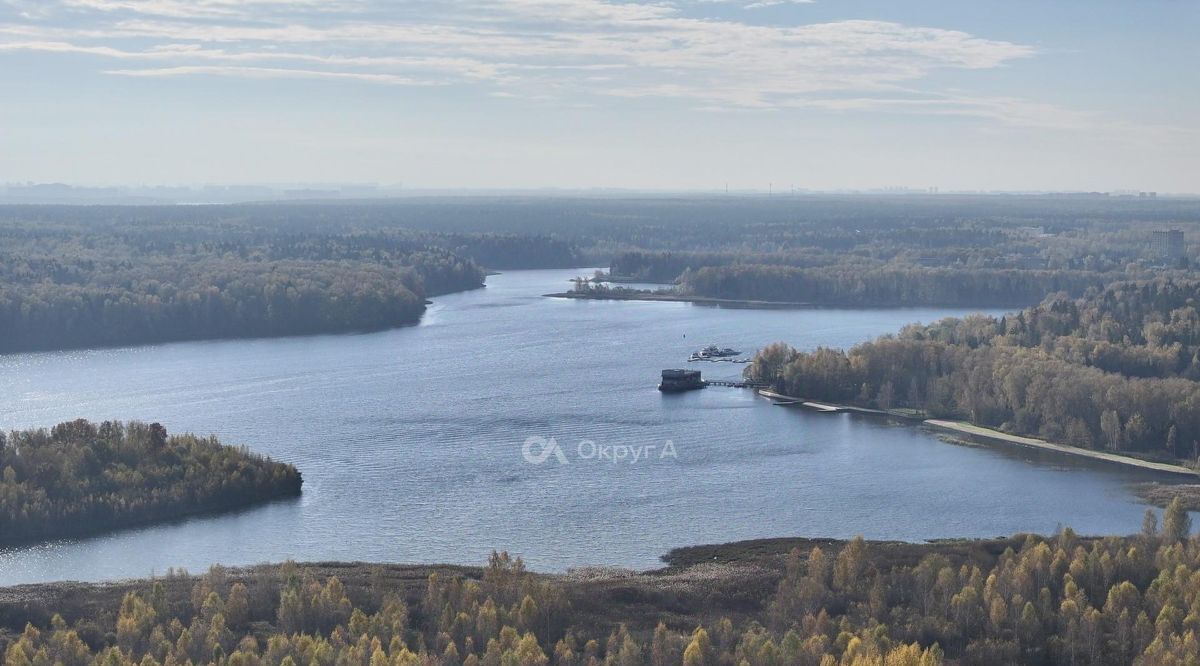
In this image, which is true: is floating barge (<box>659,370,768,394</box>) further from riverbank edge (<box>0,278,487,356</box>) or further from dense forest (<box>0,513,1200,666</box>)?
dense forest (<box>0,513,1200,666</box>)

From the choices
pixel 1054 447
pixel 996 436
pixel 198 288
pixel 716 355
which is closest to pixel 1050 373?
pixel 996 436

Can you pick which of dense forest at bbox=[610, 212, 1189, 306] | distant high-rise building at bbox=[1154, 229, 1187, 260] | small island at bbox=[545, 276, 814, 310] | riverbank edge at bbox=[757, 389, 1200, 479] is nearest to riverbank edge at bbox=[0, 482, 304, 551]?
riverbank edge at bbox=[757, 389, 1200, 479]

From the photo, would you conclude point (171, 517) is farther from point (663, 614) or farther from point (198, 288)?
point (198, 288)

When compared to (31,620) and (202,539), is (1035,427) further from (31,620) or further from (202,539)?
(31,620)

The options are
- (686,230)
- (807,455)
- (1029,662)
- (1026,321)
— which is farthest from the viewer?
(686,230)

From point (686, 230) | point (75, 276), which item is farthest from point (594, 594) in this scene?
point (686, 230)

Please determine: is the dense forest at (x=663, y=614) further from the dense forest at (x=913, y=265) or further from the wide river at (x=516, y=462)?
the dense forest at (x=913, y=265)

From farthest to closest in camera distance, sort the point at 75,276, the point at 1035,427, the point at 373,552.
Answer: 1. the point at 75,276
2. the point at 1035,427
3. the point at 373,552
